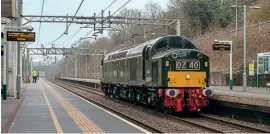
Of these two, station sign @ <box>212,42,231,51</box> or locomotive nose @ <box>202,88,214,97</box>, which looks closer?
locomotive nose @ <box>202,88,214,97</box>

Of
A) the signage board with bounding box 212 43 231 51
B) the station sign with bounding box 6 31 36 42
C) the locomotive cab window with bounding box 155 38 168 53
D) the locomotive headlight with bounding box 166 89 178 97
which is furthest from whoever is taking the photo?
the signage board with bounding box 212 43 231 51

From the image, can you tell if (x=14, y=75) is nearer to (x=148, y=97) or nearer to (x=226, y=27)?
(x=148, y=97)

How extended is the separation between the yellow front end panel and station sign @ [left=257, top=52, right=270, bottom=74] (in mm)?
17056

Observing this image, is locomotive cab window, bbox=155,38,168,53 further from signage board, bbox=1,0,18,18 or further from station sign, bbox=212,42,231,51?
station sign, bbox=212,42,231,51

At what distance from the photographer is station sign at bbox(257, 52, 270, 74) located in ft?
112

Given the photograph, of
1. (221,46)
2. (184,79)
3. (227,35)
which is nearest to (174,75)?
(184,79)

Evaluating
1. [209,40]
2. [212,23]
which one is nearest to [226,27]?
[212,23]

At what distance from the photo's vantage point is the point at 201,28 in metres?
60.6

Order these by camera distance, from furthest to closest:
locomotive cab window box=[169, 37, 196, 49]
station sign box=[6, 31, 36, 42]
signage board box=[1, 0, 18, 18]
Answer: station sign box=[6, 31, 36, 42] < locomotive cab window box=[169, 37, 196, 49] < signage board box=[1, 0, 18, 18]

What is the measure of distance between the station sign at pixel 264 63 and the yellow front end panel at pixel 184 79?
1706cm

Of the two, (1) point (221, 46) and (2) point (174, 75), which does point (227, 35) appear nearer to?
(1) point (221, 46)

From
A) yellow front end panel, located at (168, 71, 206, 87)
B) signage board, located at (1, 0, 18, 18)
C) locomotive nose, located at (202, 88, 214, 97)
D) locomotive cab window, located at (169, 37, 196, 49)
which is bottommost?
locomotive nose, located at (202, 88, 214, 97)

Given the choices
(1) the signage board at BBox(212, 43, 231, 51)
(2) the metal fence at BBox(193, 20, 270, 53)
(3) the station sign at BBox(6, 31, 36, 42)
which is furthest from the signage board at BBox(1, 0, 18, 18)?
(2) the metal fence at BBox(193, 20, 270, 53)

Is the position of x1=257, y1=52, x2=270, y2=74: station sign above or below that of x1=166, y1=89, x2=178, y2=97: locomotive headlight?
above
